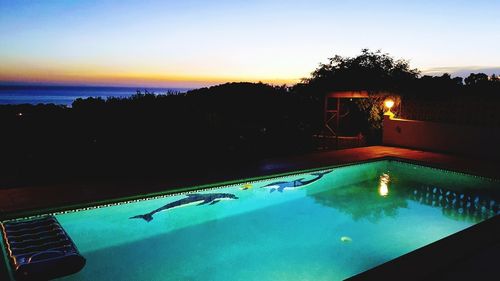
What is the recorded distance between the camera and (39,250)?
3598mm

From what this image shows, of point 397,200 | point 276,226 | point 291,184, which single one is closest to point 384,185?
point 397,200

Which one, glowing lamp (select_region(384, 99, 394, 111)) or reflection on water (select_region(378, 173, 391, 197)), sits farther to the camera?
glowing lamp (select_region(384, 99, 394, 111))

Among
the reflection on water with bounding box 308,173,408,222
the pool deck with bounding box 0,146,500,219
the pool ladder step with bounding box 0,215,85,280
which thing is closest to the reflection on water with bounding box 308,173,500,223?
the reflection on water with bounding box 308,173,408,222

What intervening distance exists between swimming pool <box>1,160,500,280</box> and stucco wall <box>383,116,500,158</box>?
194 cm

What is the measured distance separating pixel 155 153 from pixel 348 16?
25.5 feet

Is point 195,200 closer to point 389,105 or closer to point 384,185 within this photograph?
point 384,185

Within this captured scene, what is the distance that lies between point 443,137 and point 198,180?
6477 mm

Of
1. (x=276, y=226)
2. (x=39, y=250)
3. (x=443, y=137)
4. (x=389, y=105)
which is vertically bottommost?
(x=276, y=226)

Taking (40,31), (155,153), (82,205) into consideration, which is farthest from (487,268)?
(40,31)

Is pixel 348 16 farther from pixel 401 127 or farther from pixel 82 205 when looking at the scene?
pixel 82 205

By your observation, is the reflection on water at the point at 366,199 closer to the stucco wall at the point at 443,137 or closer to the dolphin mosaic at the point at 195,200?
the dolphin mosaic at the point at 195,200

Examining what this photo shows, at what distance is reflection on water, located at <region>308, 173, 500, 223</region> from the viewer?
5.81 meters

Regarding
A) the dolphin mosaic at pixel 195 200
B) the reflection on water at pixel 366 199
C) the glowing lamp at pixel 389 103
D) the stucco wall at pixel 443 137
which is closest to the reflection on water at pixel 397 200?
the reflection on water at pixel 366 199

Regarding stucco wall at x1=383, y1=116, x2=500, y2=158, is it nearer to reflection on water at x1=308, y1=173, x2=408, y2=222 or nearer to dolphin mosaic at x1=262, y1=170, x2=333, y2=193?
reflection on water at x1=308, y1=173, x2=408, y2=222
